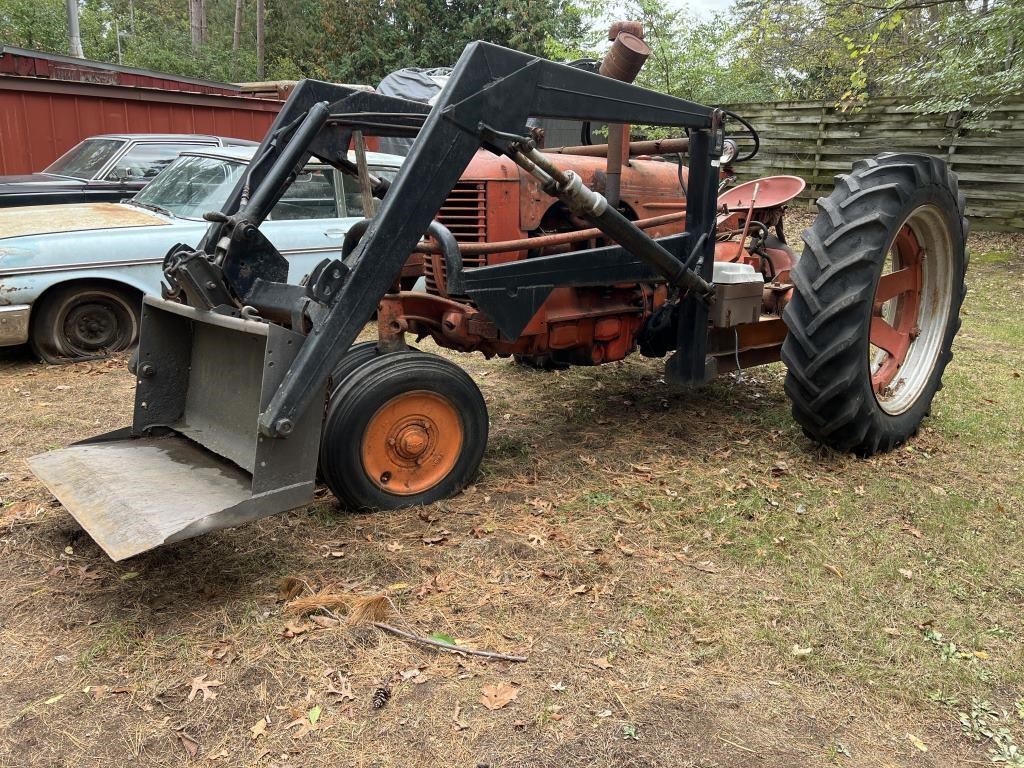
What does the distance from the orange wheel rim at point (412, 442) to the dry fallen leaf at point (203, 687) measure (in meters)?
1.13

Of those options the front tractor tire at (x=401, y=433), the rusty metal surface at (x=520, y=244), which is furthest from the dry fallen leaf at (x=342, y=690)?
the rusty metal surface at (x=520, y=244)

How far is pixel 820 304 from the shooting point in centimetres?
380

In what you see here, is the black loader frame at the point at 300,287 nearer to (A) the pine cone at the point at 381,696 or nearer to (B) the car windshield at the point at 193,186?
(A) the pine cone at the point at 381,696

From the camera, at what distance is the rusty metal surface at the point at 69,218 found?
6055 millimetres

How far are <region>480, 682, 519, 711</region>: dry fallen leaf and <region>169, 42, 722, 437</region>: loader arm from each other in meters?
1.10

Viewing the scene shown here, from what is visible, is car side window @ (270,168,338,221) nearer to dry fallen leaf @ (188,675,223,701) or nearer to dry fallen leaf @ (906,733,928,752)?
dry fallen leaf @ (188,675,223,701)

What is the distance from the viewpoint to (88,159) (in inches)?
355

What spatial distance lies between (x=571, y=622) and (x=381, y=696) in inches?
28.8

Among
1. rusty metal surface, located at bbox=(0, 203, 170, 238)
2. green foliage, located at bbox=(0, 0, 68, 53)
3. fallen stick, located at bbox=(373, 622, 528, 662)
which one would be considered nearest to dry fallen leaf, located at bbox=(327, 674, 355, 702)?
fallen stick, located at bbox=(373, 622, 528, 662)

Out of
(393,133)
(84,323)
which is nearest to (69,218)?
(84,323)

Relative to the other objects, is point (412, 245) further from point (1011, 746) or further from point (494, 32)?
point (494, 32)

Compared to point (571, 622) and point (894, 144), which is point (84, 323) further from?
point (894, 144)

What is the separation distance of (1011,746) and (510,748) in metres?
1.42

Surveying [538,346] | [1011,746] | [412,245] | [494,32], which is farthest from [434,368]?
[494,32]
